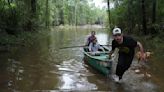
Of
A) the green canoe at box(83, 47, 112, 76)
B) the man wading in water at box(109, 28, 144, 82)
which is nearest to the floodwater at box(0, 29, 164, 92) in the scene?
the green canoe at box(83, 47, 112, 76)

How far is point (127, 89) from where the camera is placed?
10.3m

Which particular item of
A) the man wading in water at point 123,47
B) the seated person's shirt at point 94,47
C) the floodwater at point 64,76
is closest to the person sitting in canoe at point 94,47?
the seated person's shirt at point 94,47

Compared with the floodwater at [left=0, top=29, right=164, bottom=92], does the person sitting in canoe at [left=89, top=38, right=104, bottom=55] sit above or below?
above

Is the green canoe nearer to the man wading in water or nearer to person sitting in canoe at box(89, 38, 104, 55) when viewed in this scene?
the man wading in water

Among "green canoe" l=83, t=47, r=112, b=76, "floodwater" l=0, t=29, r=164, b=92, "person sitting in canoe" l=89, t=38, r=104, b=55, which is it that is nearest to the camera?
"floodwater" l=0, t=29, r=164, b=92

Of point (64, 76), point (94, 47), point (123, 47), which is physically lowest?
point (64, 76)

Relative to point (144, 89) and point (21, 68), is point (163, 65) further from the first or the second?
point (21, 68)

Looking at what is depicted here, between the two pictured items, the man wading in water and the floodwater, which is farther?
the floodwater

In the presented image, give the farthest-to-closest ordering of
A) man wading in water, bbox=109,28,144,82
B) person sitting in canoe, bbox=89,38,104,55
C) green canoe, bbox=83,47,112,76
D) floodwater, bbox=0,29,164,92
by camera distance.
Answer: person sitting in canoe, bbox=89,38,104,55 < green canoe, bbox=83,47,112,76 < floodwater, bbox=0,29,164,92 < man wading in water, bbox=109,28,144,82

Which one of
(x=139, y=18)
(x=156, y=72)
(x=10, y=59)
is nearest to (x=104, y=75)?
(x=156, y=72)

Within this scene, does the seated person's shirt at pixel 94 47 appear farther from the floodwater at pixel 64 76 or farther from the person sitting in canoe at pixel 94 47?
the floodwater at pixel 64 76

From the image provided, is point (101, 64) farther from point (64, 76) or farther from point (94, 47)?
point (94, 47)

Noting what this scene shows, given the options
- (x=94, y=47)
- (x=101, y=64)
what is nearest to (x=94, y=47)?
(x=94, y=47)

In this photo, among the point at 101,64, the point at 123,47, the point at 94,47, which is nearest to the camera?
the point at 123,47
